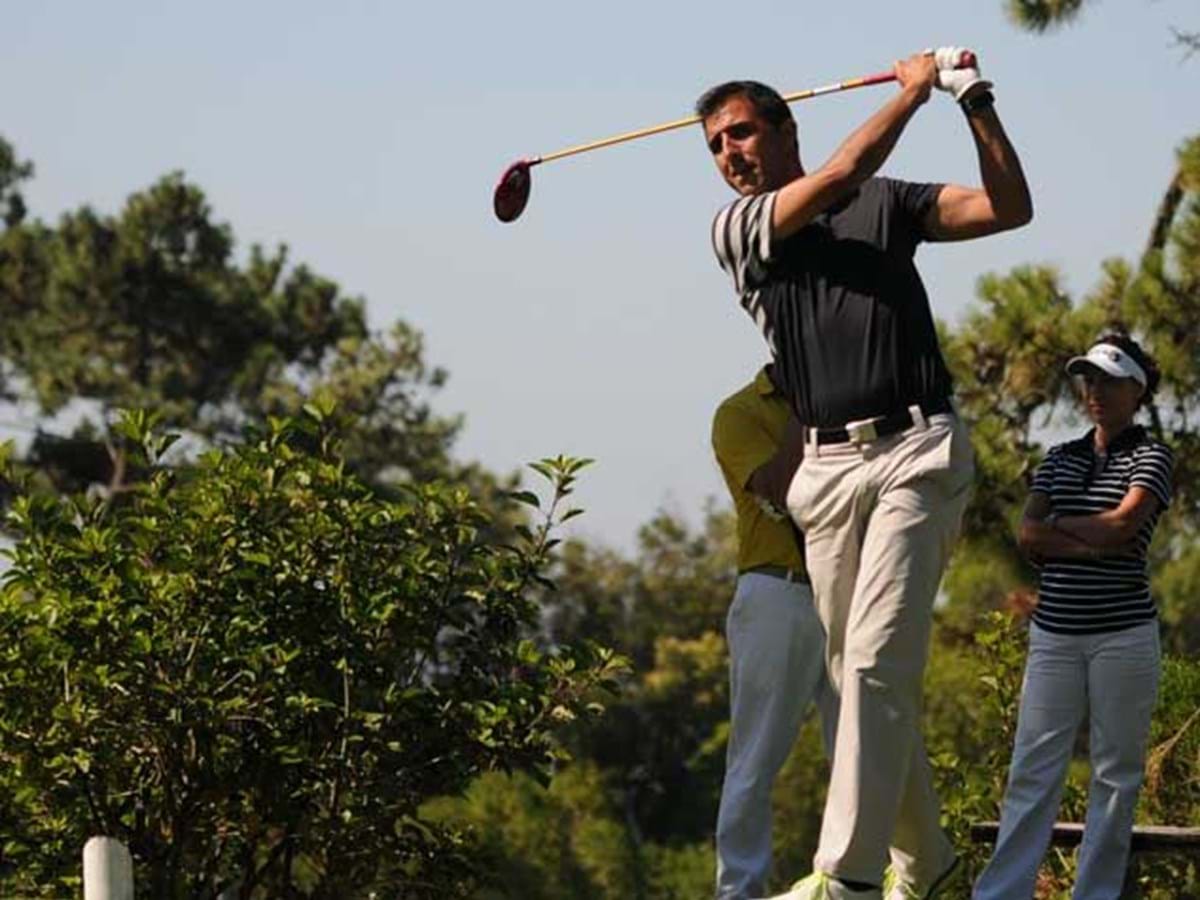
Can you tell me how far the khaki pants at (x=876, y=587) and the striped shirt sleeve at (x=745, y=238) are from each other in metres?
0.38

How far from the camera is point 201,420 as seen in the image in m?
53.8

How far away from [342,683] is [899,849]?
213 centimetres

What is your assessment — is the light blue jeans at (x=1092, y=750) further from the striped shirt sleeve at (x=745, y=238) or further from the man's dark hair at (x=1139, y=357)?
the striped shirt sleeve at (x=745, y=238)

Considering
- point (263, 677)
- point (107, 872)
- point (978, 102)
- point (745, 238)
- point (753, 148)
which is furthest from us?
point (263, 677)

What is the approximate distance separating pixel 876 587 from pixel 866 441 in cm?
29

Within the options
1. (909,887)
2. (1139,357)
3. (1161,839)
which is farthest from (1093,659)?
(909,887)

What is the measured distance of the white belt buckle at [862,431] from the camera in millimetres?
6410

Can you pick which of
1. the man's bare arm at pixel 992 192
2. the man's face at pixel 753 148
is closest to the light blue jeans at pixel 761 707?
the man's face at pixel 753 148

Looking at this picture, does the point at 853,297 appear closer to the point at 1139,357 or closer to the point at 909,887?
the point at 909,887

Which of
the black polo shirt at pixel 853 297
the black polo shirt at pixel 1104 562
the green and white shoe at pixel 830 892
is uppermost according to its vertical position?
the black polo shirt at pixel 853 297

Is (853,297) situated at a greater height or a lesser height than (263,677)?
greater

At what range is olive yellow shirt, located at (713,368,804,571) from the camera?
770cm

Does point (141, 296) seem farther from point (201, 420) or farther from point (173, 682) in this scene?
point (173, 682)

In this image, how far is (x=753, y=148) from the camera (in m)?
6.73
